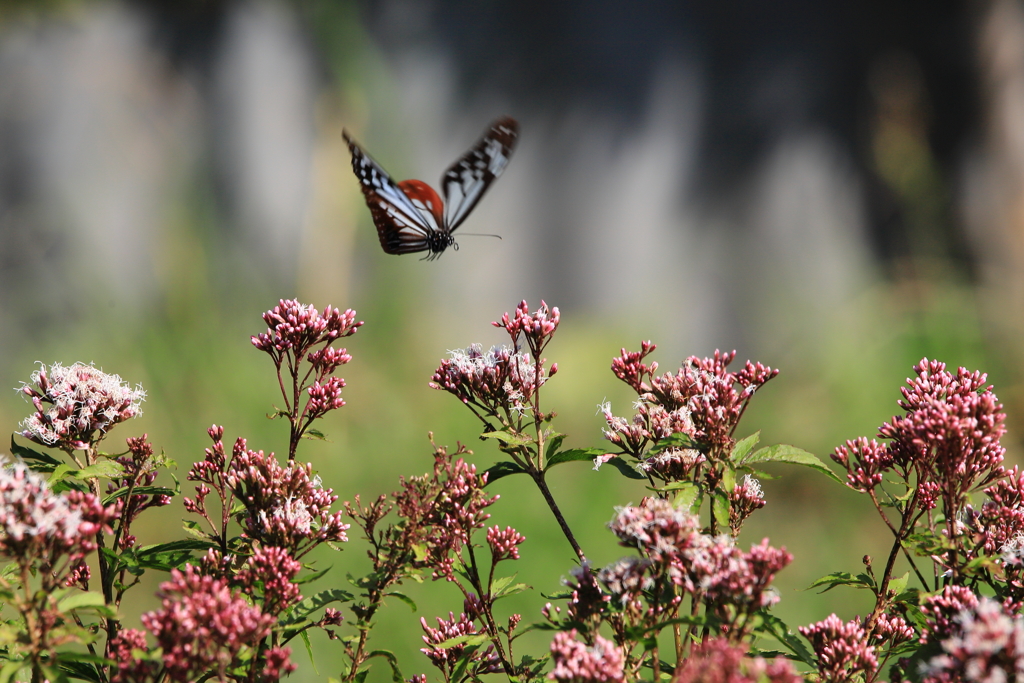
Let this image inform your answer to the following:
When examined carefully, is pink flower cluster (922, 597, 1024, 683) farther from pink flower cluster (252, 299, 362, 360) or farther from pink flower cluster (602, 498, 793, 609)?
pink flower cluster (252, 299, 362, 360)

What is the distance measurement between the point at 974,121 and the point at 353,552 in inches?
324

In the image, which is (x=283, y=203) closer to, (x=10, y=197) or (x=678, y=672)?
(x=10, y=197)

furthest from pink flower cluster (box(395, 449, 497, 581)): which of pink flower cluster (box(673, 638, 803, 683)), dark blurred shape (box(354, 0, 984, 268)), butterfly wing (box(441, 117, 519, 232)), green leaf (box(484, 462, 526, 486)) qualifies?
dark blurred shape (box(354, 0, 984, 268))

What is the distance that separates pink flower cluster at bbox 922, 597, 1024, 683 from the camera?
3.71ft

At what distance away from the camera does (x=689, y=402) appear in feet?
5.51

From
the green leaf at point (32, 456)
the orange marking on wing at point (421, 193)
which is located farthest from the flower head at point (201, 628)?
the orange marking on wing at point (421, 193)

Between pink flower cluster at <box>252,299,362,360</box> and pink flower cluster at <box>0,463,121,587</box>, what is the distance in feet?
2.03

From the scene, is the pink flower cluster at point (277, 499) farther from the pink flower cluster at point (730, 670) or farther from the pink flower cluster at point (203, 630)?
the pink flower cluster at point (730, 670)

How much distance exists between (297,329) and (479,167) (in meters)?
1.60

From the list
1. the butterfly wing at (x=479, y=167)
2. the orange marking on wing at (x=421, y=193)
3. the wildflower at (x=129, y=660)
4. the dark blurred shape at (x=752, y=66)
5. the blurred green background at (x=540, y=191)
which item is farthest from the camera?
the dark blurred shape at (x=752, y=66)

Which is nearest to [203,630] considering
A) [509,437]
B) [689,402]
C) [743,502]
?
[509,437]

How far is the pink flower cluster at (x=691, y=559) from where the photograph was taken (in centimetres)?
130

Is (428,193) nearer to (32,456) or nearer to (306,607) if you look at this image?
(32,456)

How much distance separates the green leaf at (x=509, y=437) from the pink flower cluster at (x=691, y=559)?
12.7 inches
